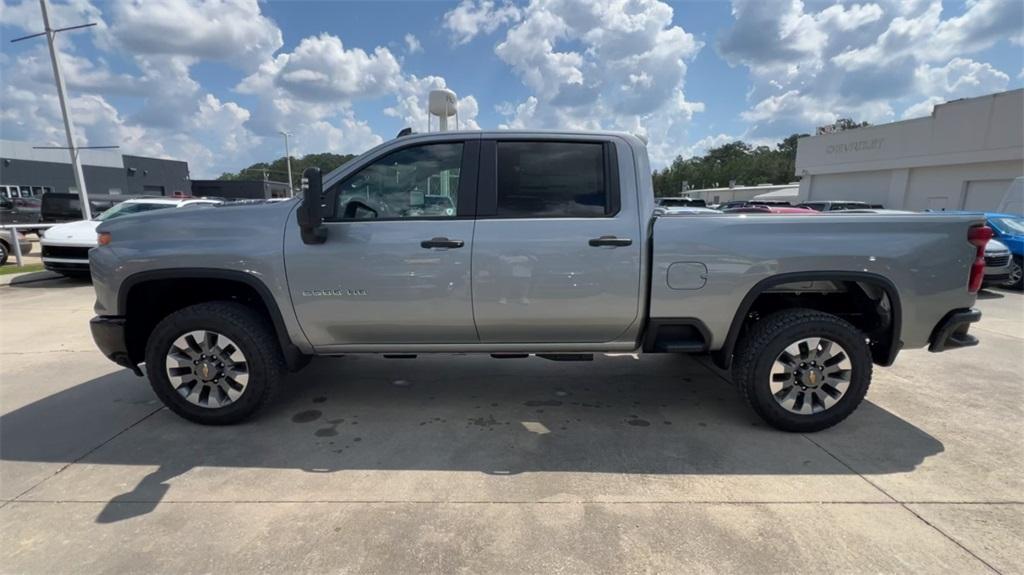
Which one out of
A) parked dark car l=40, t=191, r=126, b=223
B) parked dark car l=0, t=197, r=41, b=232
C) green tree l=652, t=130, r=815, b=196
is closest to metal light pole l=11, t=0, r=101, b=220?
parked dark car l=40, t=191, r=126, b=223

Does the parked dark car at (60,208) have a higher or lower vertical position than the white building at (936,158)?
lower

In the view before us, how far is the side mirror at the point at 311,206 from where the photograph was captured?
3072mm

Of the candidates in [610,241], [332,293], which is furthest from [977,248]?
[332,293]

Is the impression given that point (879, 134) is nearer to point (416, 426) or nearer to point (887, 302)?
point (887, 302)

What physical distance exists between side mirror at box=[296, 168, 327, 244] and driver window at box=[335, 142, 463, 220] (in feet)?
0.76

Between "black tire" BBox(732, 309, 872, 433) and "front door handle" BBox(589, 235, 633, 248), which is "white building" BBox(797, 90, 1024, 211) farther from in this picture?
"front door handle" BBox(589, 235, 633, 248)

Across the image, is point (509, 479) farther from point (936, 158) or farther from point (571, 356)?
point (936, 158)

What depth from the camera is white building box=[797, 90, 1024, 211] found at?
21.1m

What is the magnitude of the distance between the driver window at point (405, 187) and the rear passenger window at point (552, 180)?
0.33m

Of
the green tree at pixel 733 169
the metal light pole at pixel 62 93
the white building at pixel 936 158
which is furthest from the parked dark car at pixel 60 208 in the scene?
the green tree at pixel 733 169

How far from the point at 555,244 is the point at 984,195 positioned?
89.9 ft

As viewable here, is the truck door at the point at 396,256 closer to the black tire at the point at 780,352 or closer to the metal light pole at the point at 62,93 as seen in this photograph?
the black tire at the point at 780,352

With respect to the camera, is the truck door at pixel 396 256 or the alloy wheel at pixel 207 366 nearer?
the truck door at pixel 396 256

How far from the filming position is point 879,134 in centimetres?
2767
